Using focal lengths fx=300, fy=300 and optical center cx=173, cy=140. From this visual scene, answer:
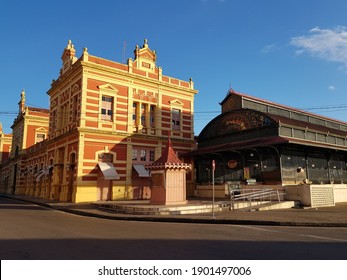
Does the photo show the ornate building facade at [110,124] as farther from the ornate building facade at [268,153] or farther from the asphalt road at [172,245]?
the asphalt road at [172,245]

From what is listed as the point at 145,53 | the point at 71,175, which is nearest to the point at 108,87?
the point at 145,53

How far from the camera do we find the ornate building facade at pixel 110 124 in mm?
25922

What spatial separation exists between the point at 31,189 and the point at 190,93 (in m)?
24.8

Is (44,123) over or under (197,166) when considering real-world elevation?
over

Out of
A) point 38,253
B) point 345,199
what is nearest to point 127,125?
point 345,199

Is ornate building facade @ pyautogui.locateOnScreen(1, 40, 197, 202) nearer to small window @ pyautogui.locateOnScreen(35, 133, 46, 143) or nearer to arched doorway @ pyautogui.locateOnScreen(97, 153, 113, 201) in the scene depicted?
arched doorway @ pyautogui.locateOnScreen(97, 153, 113, 201)

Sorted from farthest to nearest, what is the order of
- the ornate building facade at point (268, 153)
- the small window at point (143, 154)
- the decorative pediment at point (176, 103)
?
the decorative pediment at point (176, 103), the small window at point (143, 154), the ornate building facade at point (268, 153)

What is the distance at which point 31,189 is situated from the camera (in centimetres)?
4006

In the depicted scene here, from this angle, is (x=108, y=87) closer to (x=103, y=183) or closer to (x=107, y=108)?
(x=107, y=108)

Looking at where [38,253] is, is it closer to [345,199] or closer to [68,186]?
[68,186]

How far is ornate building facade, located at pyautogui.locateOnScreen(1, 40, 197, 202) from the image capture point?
25.9 meters

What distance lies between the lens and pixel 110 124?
27438 mm

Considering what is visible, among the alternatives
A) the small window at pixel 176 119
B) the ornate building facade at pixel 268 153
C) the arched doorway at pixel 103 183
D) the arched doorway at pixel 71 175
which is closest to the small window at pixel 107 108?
the arched doorway at pixel 103 183

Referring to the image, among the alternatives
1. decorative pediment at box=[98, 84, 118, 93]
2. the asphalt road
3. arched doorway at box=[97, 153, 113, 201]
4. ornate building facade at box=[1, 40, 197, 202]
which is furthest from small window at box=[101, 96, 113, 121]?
the asphalt road
